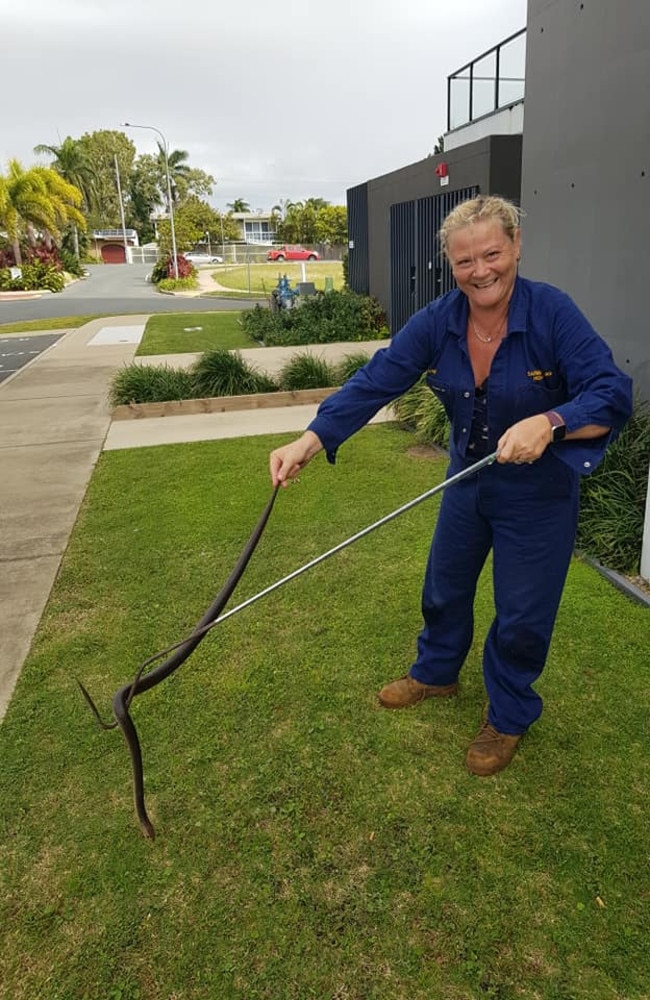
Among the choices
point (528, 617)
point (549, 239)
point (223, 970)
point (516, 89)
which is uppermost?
point (516, 89)

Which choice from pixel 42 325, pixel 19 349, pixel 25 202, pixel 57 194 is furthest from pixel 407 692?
pixel 57 194

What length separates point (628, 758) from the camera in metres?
2.60

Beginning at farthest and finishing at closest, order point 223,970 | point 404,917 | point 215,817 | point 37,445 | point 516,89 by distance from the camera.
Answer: point 516,89
point 37,445
point 215,817
point 404,917
point 223,970

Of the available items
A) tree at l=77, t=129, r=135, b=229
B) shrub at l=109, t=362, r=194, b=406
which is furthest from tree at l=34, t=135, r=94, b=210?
shrub at l=109, t=362, r=194, b=406

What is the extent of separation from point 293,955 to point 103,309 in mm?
26041

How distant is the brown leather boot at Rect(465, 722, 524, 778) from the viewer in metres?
2.54

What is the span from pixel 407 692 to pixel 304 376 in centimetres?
638

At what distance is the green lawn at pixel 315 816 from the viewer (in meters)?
1.93

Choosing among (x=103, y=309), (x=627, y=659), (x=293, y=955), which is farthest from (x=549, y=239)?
(x=103, y=309)

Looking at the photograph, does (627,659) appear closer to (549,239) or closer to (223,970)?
(223,970)

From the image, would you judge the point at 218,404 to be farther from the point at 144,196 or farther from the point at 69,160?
the point at 144,196

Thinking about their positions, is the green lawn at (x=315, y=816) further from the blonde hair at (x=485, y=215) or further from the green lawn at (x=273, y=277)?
the green lawn at (x=273, y=277)

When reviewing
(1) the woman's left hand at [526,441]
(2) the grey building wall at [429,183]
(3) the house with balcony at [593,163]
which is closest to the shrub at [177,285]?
(2) the grey building wall at [429,183]

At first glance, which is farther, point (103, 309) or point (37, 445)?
point (103, 309)
